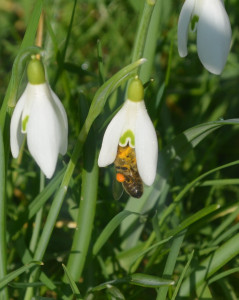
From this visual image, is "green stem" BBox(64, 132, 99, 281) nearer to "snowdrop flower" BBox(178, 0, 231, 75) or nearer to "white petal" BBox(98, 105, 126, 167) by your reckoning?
"white petal" BBox(98, 105, 126, 167)

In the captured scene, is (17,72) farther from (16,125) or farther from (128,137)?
(128,137)

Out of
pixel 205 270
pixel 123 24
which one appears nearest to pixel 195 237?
pixel 205 270

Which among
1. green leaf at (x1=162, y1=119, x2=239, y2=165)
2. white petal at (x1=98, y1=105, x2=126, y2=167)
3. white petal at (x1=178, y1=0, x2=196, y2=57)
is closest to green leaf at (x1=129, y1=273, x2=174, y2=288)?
white petal at (x1=98, y1=105, x2=126, y2=167)

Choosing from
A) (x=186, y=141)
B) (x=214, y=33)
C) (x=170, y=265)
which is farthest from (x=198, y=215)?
(x=214, y=33)

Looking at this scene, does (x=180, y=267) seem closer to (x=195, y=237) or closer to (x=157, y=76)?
(x=195, y=237)

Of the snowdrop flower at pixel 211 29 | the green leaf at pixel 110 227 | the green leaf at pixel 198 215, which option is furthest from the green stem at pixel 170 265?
the snowdrop flower at pixel 211 29
